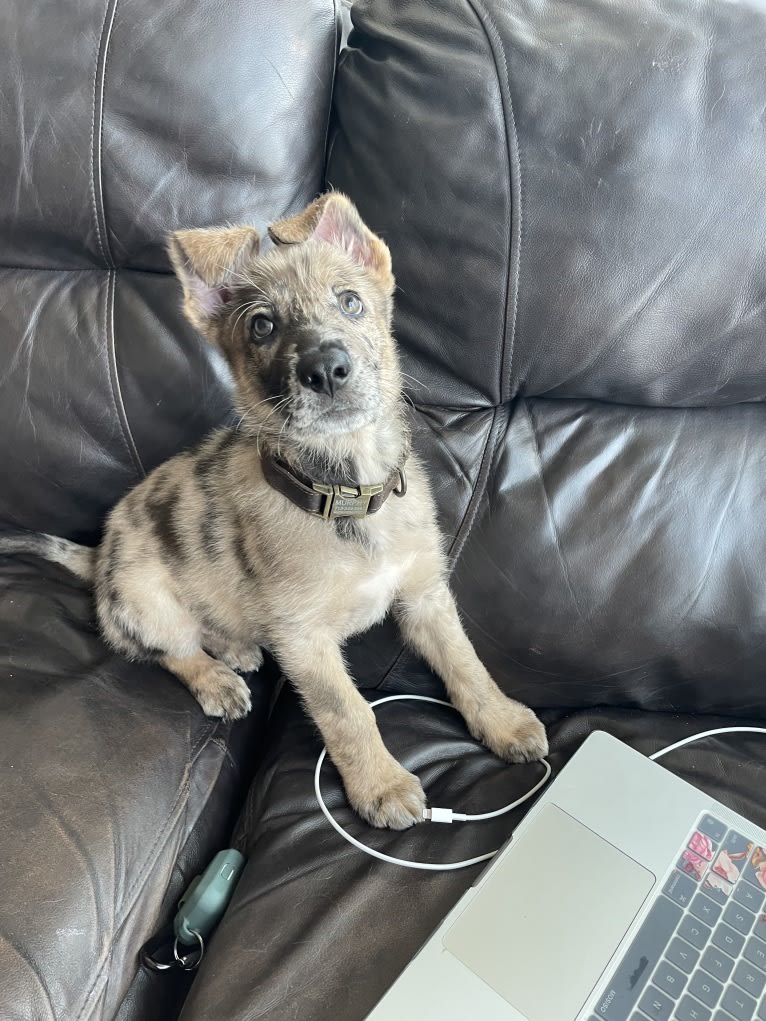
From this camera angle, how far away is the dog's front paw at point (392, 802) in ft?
5.05

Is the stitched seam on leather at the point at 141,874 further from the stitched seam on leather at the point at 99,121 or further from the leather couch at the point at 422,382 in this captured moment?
the stitched seam on leather at the point at 99,121

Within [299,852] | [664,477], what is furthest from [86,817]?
[664,477]

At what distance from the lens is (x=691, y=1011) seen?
117 cm

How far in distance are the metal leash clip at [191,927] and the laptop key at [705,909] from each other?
38.4 inches

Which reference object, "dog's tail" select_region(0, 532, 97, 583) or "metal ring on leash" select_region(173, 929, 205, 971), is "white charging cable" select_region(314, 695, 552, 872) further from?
"dog's tail" select_region(0, 532, 97, 583)

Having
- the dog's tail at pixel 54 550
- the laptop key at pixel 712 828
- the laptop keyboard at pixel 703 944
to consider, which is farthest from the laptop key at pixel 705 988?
the dog's tail at pixel 54 550

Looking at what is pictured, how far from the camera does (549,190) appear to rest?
1562 millimetres

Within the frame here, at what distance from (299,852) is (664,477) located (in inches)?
→ 50.4

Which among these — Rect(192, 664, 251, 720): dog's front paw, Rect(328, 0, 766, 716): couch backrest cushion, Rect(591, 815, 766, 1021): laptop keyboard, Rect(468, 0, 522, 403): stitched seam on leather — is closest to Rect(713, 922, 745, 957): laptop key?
Rect(591, 815, 766, 1021): laptop keyboard

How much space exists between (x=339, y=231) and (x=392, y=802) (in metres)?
1.40

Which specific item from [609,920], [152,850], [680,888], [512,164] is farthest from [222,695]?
[512,164]

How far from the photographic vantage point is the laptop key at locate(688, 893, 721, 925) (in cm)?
129

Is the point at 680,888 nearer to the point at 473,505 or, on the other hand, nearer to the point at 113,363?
the point at 473,505

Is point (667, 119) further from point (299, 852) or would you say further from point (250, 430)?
point (299, 852)
